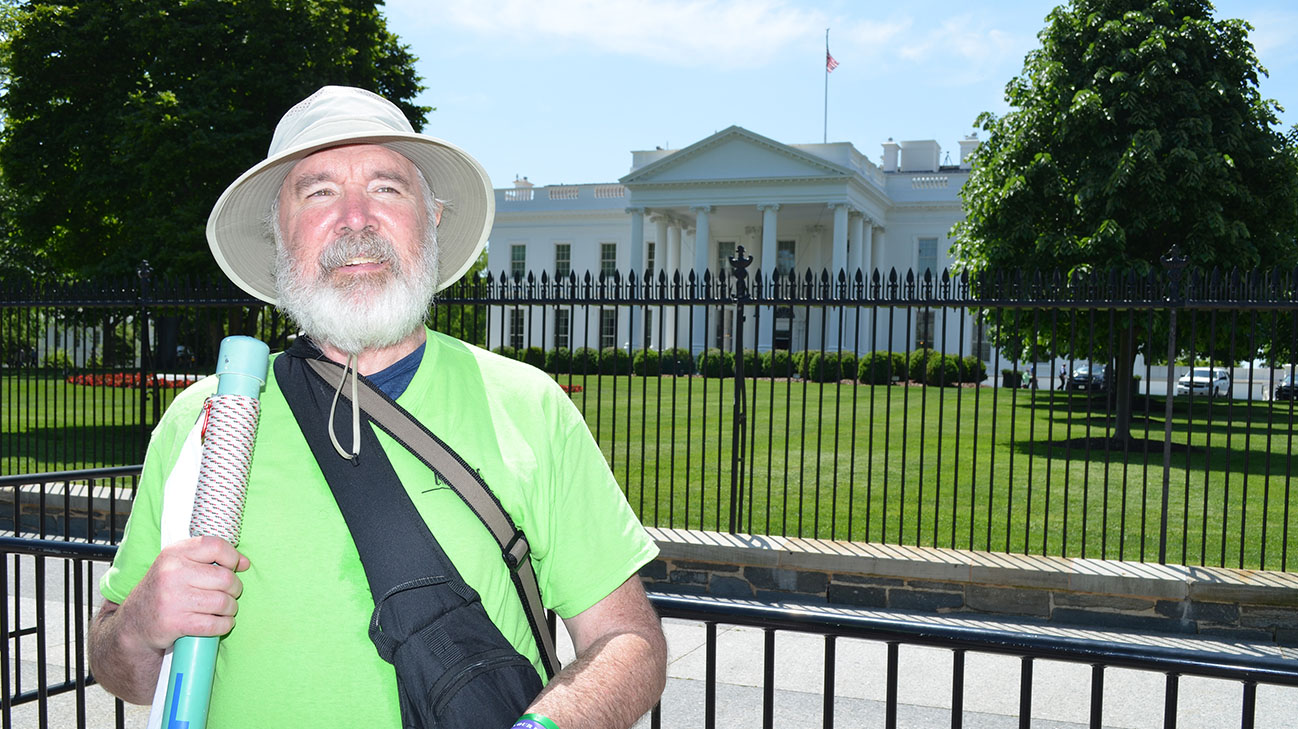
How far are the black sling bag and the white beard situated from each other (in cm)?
14

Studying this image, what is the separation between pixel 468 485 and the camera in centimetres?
159

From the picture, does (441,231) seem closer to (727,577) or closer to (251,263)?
(251,263)

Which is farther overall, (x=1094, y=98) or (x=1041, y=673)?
(x=1094, y=98)

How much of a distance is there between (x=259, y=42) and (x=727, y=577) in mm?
13171

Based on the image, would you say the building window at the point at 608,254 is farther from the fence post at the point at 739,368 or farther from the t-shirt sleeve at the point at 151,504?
the t-shirt sleeve at the point at 151,504

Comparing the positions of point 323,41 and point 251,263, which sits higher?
point 323,41

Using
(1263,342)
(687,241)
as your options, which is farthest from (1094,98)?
(687,241)

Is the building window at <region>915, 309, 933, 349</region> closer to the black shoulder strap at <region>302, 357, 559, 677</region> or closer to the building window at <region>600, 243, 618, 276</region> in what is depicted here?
the black shoulder strap at <region>302, 357, 559, 677</region>

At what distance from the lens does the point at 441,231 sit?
2291 millimetres

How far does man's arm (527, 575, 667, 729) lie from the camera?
1448mm

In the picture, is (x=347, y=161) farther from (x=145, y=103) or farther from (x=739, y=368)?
(x=145, y=103)

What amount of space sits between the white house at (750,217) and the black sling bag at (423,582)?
34.2 m

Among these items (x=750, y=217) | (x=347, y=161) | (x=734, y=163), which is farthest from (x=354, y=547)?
(x=750, y=217)

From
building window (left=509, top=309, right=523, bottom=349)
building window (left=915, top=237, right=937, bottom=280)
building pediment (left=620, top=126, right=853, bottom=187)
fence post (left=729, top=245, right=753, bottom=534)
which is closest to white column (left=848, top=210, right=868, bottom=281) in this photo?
building window (left=915, top=237, right=937, bottom=280)
